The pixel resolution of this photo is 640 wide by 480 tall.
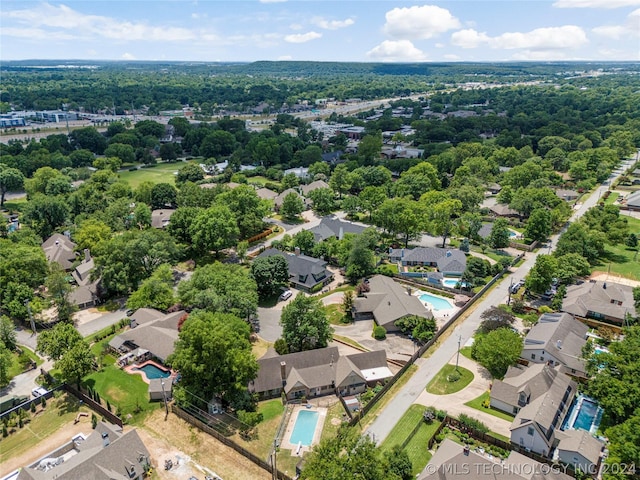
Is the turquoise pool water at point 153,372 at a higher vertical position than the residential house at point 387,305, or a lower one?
lower

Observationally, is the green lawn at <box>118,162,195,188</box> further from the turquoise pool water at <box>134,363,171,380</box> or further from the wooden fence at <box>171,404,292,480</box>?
the wooden fence at <box>171,404,292,480</box>

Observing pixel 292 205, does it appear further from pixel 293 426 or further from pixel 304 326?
pixel 293 426

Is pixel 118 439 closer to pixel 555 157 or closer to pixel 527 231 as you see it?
pixel 527 231

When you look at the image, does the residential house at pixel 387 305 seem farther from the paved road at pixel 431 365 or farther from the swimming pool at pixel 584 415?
the swimming pool at pixel 584 415

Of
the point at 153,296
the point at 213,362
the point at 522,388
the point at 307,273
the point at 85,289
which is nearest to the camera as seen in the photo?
the point at 213,362

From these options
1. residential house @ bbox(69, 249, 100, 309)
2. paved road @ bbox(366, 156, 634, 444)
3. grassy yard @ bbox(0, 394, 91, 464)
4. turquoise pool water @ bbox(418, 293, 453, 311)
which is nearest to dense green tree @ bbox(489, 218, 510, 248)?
paved road @ bbox(366, 156, 634, 444)

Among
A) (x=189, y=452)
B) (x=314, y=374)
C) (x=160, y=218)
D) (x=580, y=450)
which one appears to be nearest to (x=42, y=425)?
(x=189, y=452)

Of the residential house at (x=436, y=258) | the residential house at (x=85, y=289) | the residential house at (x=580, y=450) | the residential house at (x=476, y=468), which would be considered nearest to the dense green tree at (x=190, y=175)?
the residential house at (x=85, y=289)
